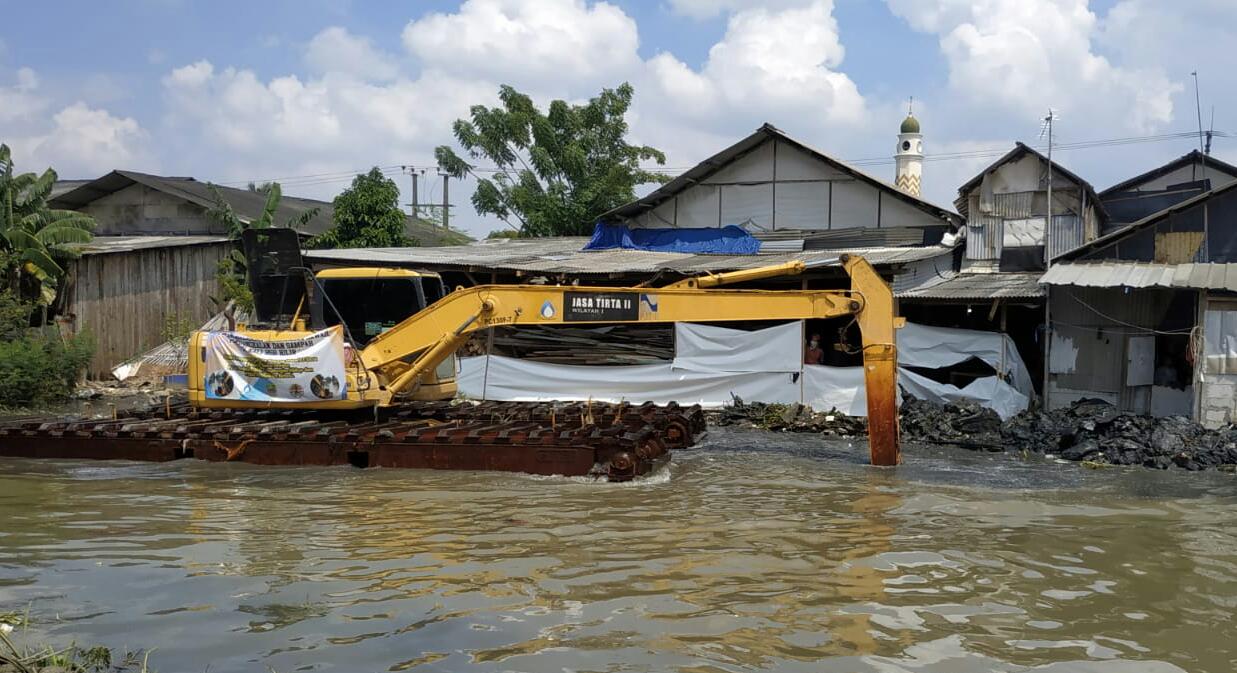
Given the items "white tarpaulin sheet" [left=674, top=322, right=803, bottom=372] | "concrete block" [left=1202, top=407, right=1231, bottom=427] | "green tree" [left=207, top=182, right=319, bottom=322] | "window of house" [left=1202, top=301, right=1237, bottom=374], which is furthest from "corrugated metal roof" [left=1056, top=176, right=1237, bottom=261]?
"green tree" [left=207, top=182, right=319, bottom=322]

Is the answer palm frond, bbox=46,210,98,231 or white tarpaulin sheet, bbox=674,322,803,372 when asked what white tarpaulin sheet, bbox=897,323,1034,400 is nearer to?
white tarpaulin sheet, bbox=674,322,803,372

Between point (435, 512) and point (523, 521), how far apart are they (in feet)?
3.55

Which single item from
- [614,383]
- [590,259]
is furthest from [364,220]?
[614,383]

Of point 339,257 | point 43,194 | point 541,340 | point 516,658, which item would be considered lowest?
point 516,658

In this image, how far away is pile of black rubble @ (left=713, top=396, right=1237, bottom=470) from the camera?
1450cm

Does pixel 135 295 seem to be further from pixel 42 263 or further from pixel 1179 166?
pixel 1179 166

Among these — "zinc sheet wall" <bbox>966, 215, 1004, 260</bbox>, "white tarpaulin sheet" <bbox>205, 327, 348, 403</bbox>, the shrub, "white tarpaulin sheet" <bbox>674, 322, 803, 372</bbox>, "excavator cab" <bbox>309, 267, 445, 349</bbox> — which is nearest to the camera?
"white tarpaulin sheet" <bbox>205, 327, 348, 403</bbox>

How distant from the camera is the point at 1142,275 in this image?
16250mm

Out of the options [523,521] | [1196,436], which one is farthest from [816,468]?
[1196,436]

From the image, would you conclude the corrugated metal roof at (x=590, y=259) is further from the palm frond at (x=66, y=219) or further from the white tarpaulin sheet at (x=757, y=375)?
the palm frond at (x=66, y=219)

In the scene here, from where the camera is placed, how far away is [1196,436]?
14891 mm

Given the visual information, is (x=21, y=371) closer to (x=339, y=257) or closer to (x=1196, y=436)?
(x=339, y=257)

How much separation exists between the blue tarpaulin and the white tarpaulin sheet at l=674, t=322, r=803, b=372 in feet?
15.0

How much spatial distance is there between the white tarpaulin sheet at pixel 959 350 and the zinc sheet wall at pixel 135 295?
18445mm
